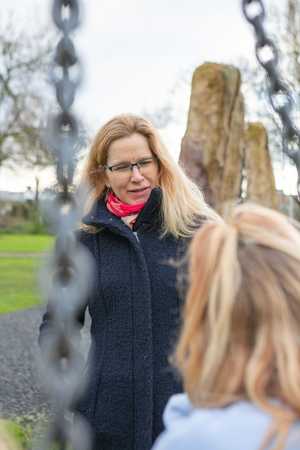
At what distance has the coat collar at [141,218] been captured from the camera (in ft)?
7.07

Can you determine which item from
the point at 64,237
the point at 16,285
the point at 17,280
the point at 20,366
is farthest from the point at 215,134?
the point at 17,280

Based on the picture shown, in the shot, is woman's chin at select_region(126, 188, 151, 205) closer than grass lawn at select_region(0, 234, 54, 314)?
Yes

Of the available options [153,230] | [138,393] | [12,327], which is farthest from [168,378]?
[12,327]

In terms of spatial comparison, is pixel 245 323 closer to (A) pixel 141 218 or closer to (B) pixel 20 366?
(A) pixel 141 218

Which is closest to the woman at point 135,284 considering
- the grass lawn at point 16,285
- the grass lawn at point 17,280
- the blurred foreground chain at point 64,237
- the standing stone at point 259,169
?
the blurred foreground chain at point 64,237

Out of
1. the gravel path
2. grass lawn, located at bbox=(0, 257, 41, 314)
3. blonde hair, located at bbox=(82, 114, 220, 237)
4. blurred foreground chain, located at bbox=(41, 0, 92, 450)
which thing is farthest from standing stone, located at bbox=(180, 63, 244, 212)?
blurred foreground chain, located at bbox=(41, 0, 92, 450)

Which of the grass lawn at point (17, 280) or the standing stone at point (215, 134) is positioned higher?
the standing stone at point (215, 134)

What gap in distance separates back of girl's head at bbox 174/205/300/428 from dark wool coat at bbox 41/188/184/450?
0.86m

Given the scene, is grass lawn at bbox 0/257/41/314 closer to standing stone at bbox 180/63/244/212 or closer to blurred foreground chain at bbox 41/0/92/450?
standing stone at bbox 180/63/244/212

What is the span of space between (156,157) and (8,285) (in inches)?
464

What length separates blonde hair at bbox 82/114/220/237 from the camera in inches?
84.9

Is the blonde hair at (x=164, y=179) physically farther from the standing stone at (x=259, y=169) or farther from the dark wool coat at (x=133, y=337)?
the standing stone at (x=259, y=169)

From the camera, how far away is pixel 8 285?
45.1 ft

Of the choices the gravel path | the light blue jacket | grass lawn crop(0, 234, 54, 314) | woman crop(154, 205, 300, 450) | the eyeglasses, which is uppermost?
the eyeglasses
